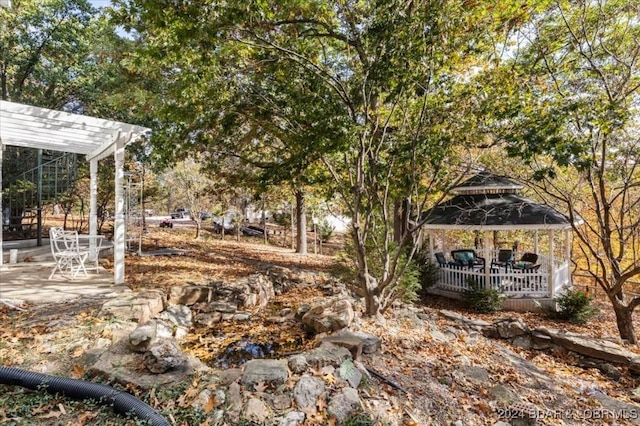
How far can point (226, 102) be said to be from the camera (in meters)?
5.80

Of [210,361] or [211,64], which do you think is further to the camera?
[211,64]

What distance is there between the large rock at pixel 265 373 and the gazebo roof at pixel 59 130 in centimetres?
469

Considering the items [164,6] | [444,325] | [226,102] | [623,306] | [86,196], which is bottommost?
[444,325]

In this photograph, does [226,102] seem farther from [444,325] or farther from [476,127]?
[444,325]

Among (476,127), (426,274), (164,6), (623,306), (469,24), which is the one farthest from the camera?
(426,274)

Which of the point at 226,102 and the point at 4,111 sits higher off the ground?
the point at 226,102

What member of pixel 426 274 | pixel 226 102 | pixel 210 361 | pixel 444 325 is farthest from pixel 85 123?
pixel 426 274

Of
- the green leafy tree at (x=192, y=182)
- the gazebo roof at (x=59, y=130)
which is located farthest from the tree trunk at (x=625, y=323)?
the green leafy tree at (x=192, y=182)

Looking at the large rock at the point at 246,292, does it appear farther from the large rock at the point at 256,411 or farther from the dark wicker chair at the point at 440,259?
the dark wicker chair at the point at 440,259

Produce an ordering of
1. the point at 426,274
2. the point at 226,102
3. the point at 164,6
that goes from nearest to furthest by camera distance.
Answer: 1. the point at 164,6
2. the point at 226,102
3. the point at 426,274

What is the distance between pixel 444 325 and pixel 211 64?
6.37 metres

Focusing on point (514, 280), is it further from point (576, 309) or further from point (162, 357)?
point (162, 357)

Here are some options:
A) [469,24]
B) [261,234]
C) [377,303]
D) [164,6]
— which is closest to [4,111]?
[164,6]

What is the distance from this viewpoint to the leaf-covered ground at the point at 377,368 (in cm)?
251
